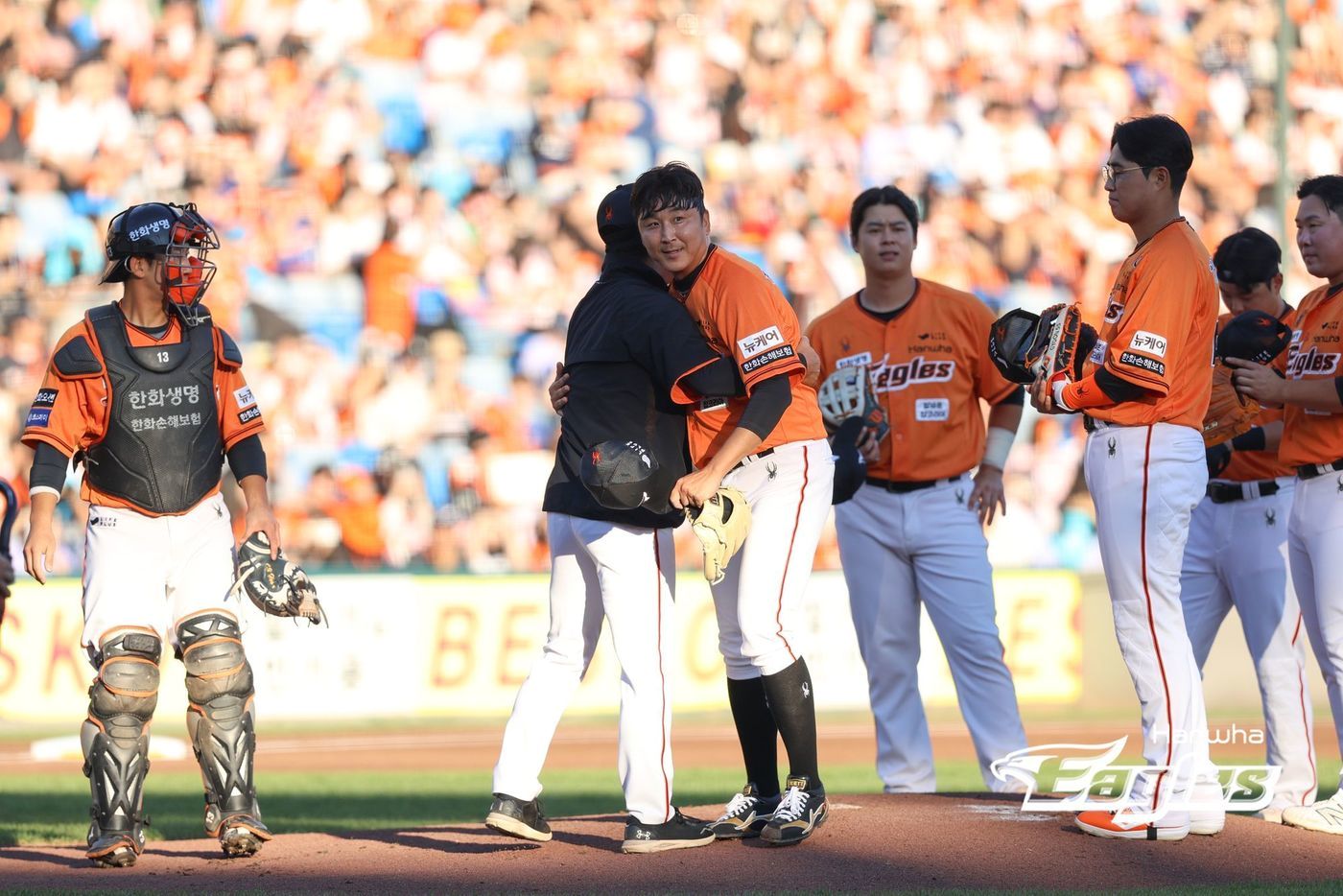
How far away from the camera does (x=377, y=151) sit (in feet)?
57.3

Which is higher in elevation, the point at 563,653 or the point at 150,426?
the point at 150,426

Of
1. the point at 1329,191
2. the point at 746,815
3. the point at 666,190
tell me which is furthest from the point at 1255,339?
the point at 746,815

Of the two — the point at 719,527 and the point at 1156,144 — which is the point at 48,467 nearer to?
the point at 719,527

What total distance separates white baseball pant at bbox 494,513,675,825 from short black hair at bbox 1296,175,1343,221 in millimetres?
3017

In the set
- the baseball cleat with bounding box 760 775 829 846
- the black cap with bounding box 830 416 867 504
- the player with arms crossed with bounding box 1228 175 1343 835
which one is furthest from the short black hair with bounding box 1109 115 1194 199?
the baseball cleat with bounding box 760 775 829 846

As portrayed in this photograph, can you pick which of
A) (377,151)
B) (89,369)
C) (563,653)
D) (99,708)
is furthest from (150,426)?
(377,151)

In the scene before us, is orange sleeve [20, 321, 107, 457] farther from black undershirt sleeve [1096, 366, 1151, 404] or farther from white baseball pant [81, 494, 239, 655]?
black undershirt sleeve [1096, 366, 1151, 404]

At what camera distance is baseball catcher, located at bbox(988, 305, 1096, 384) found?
5.84 meters

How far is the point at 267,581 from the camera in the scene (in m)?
6.13

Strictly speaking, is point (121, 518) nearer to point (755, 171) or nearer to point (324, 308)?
point (324, 308)

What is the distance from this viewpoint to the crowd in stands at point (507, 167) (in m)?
15.5

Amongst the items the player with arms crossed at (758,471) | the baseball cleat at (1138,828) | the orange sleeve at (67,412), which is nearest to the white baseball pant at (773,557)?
the player with arms crossed at (758,471)

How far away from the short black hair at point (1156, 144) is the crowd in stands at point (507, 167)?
32.3 feet

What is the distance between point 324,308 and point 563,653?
1111cm
